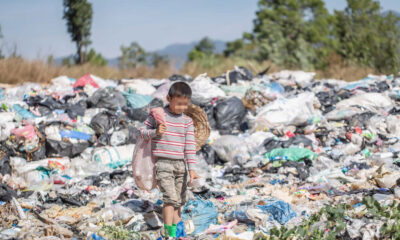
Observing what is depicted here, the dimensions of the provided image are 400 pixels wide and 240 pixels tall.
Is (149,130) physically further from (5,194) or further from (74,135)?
(74,135)

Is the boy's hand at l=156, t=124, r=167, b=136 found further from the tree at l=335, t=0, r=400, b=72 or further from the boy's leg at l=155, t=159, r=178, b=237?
the tree at l=335, t=0, r=400, b=72

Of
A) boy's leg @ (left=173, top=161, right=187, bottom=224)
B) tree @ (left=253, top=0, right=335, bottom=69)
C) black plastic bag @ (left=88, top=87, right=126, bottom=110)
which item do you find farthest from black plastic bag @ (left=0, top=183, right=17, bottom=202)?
tree @ (left=253, top=0, right=335, bottom=69)

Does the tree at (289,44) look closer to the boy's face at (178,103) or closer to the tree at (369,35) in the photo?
the tree at (369,35)

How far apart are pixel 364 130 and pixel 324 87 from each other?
9.02 ft

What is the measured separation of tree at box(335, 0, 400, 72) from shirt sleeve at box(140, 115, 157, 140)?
10752 millimetres

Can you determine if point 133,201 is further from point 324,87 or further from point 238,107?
point 324,87

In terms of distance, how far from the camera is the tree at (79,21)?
16.0m

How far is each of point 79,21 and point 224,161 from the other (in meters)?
12.0

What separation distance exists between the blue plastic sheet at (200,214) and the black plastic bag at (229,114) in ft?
10.8

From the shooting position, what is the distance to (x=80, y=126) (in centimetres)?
652

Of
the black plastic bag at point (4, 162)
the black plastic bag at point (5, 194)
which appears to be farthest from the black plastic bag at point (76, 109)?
the black plastic bag at point (5, 194)

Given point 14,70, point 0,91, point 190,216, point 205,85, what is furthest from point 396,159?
point 14,70

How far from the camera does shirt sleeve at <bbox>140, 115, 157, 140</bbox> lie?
10.1ft

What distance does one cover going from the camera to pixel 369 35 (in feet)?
53.4
